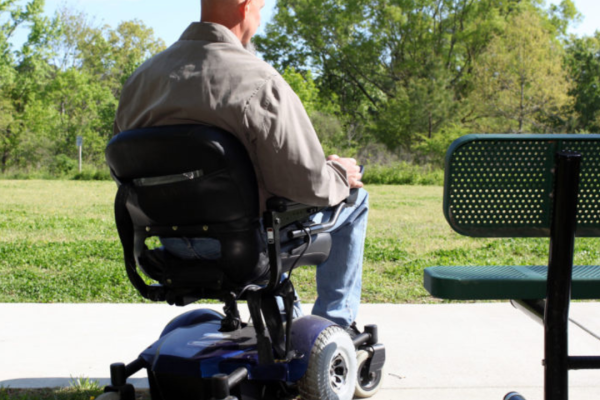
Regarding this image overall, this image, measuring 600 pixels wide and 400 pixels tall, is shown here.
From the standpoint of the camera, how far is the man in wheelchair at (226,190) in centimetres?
220

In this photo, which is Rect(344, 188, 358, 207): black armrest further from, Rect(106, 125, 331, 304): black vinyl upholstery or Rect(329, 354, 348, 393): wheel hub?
Rect(329, 354, 348, 393): wheel hub

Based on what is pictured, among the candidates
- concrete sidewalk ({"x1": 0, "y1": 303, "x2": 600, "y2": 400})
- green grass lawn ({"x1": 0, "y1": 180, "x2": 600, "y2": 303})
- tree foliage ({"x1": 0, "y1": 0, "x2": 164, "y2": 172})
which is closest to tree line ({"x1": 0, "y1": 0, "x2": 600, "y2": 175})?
tree foliage ({"x1": 0, "y1": 0, "x2": 164, "y2": 172})

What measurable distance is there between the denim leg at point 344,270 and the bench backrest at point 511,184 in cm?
79

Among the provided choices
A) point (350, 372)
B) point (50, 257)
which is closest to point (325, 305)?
point (350, 372)

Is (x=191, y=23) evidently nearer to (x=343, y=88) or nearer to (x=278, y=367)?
(x=278, y=367)

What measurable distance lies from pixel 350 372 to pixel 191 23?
4.55 ft

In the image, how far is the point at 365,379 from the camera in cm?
293

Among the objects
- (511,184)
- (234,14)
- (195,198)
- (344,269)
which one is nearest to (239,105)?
(195,198)

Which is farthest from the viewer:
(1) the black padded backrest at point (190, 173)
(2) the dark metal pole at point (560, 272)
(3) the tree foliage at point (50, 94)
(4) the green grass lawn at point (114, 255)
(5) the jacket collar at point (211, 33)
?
(3) the tree foliage at point (50, 94)

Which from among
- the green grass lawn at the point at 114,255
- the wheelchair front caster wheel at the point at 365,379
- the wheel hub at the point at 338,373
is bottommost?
the green grass lawn at the point at 114,255

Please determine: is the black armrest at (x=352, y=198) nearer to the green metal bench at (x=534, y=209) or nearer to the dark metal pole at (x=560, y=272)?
the green metal bench at (x=534, y=209)

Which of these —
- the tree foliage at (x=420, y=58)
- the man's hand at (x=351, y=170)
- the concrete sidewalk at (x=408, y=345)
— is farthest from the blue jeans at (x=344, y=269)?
the tree foliage at (x=420, y=58)

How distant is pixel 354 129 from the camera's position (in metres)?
51.3

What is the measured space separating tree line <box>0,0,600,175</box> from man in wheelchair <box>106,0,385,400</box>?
28977 mm
